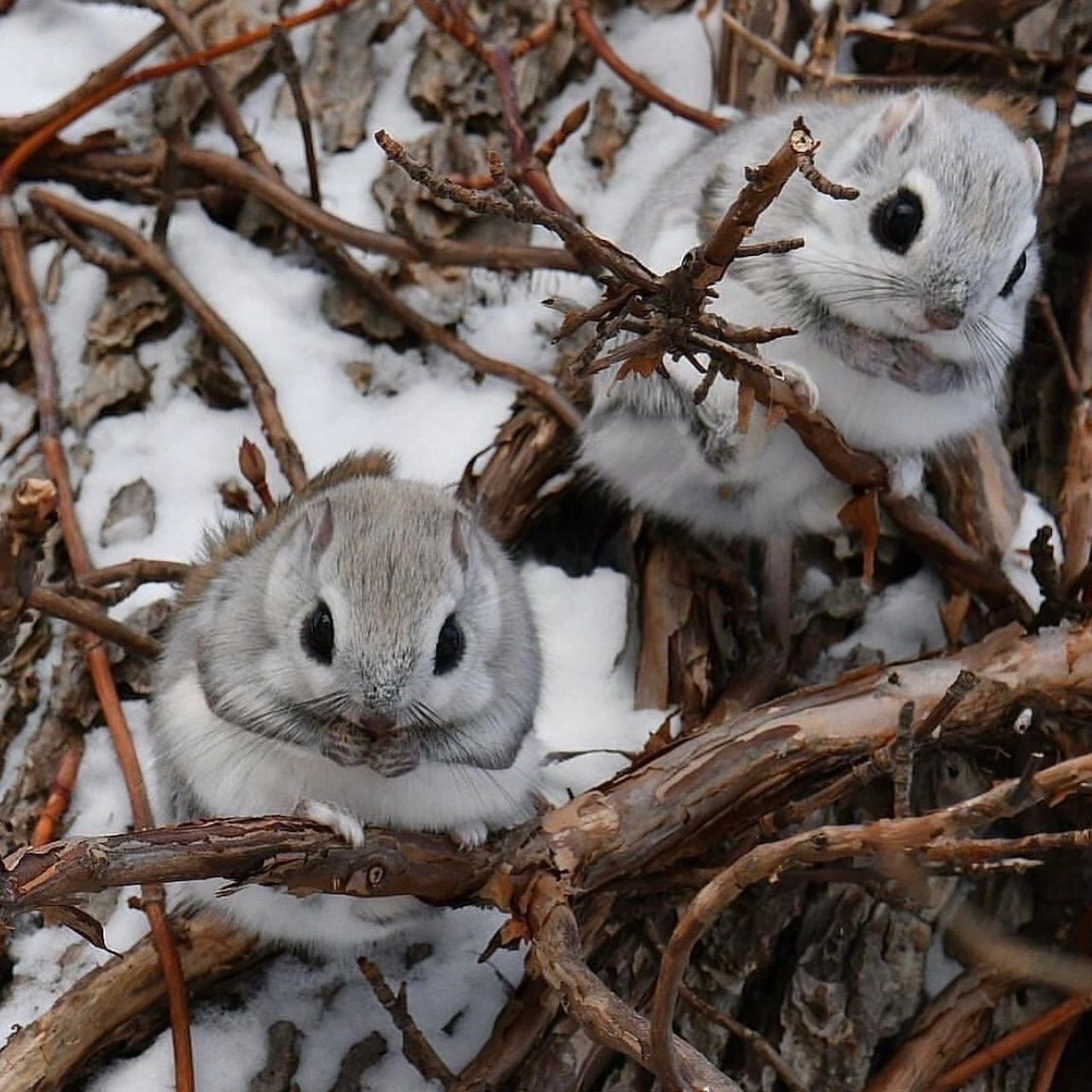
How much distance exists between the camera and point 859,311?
246 cm

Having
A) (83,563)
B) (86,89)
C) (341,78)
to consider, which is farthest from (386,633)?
(341,78)

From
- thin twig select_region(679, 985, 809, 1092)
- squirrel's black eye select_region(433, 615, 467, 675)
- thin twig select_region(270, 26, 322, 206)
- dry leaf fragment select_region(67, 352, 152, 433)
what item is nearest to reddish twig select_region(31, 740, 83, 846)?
dry leaf fragment select_region(67, 352, 152, 433)

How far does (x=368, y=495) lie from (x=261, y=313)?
101cm

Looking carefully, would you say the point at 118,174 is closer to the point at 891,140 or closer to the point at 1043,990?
the point at 891,140

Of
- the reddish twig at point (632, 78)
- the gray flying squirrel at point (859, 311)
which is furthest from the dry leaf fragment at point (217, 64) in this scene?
the gray flying squirrel at point (859, 311)

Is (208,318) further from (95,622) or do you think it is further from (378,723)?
(378,723)

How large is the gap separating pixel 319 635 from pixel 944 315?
106cm

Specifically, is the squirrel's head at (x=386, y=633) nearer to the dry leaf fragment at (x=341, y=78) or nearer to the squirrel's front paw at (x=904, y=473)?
the squirrel's front paw at (x=904, y=473)

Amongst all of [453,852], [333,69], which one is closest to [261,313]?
[333,69]

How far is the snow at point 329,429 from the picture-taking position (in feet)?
7.70

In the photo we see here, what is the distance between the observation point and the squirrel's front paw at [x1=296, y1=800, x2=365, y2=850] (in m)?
1.88

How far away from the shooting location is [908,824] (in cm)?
161

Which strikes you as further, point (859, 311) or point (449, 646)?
point (859, 311)

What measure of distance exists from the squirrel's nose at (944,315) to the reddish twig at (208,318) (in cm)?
108
